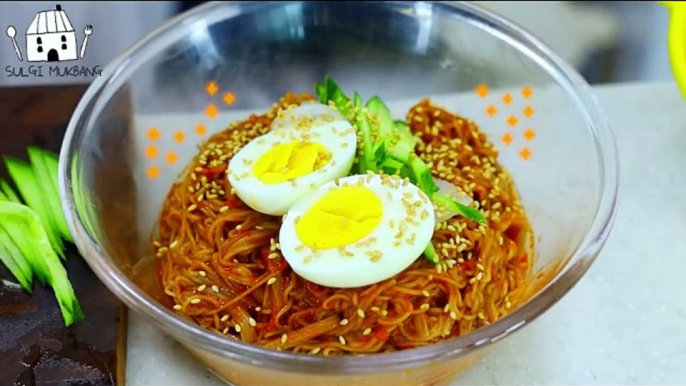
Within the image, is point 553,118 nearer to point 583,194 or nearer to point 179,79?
point 583,194

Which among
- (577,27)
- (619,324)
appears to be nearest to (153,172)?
(619,324)

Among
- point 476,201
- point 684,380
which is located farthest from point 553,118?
point 684,380

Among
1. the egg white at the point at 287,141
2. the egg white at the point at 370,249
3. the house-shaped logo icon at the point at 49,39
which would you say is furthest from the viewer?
the house-shaped logo icon at the point at 49,39

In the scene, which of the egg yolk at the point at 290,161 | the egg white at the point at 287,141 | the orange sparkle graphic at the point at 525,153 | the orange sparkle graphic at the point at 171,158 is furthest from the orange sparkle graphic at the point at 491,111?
the orange sparkle graphic at the point at 171,158

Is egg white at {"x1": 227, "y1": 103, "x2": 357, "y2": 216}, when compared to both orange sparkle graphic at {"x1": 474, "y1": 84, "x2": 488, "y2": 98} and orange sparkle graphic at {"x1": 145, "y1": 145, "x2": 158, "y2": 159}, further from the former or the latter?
orange sparkle graphic at {"x1": 474, "y1": 84, "x2": 488, "y2": 98}

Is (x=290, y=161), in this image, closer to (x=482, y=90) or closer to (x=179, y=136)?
(x=179, y=136)

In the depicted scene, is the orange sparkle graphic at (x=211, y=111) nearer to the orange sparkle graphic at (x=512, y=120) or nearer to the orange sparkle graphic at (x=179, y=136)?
the orange sparkle graphic at (x=179, y=136)

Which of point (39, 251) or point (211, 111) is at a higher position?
point (211, 111)
